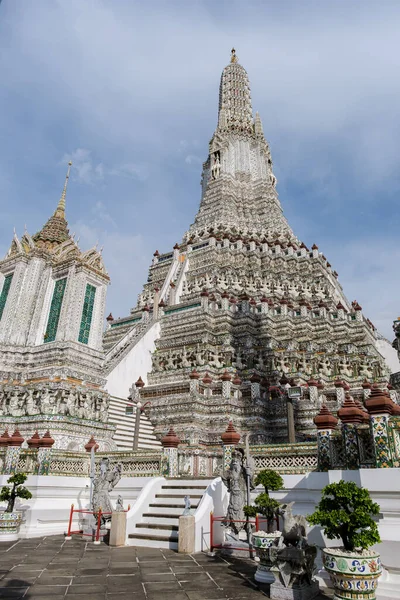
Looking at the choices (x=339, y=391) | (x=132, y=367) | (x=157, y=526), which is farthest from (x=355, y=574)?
(x=132, y=367)

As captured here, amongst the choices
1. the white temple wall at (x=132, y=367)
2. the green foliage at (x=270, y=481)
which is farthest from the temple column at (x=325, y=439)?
the white temple wall at (x=132, y=367)

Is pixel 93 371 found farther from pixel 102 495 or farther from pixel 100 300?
pixel 102 495

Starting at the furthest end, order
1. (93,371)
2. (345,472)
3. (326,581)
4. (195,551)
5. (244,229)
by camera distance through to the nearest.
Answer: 1. (244,229)
2. (93,371)
3. (195,551)
4. (345,472)
5. (326,581)

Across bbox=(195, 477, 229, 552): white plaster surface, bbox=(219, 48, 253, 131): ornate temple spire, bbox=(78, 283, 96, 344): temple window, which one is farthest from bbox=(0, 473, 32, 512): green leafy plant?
bbox=(219, 48, 253, 131): ornate temple spire

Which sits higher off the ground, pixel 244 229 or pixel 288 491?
pixel 244 229

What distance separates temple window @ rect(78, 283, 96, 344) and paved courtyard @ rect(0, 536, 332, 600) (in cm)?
1032

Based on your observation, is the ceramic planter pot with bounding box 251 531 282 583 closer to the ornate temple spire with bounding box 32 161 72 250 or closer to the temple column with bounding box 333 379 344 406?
the temple column with bounding box 333 379 344 406

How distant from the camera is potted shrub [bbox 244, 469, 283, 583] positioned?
651 cm

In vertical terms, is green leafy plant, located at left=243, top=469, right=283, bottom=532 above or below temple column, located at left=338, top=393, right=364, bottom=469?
below

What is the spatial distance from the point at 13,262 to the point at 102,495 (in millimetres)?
13686

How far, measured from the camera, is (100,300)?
20.1 m

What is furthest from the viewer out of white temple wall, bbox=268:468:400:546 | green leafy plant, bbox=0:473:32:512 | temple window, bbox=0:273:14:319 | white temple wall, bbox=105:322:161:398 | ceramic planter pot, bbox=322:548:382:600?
white temple wall, bbox=105:322:161:398

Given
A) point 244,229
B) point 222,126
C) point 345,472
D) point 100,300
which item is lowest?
point 345,472

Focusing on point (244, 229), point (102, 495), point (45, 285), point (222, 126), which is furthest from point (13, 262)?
point (222, 126)
